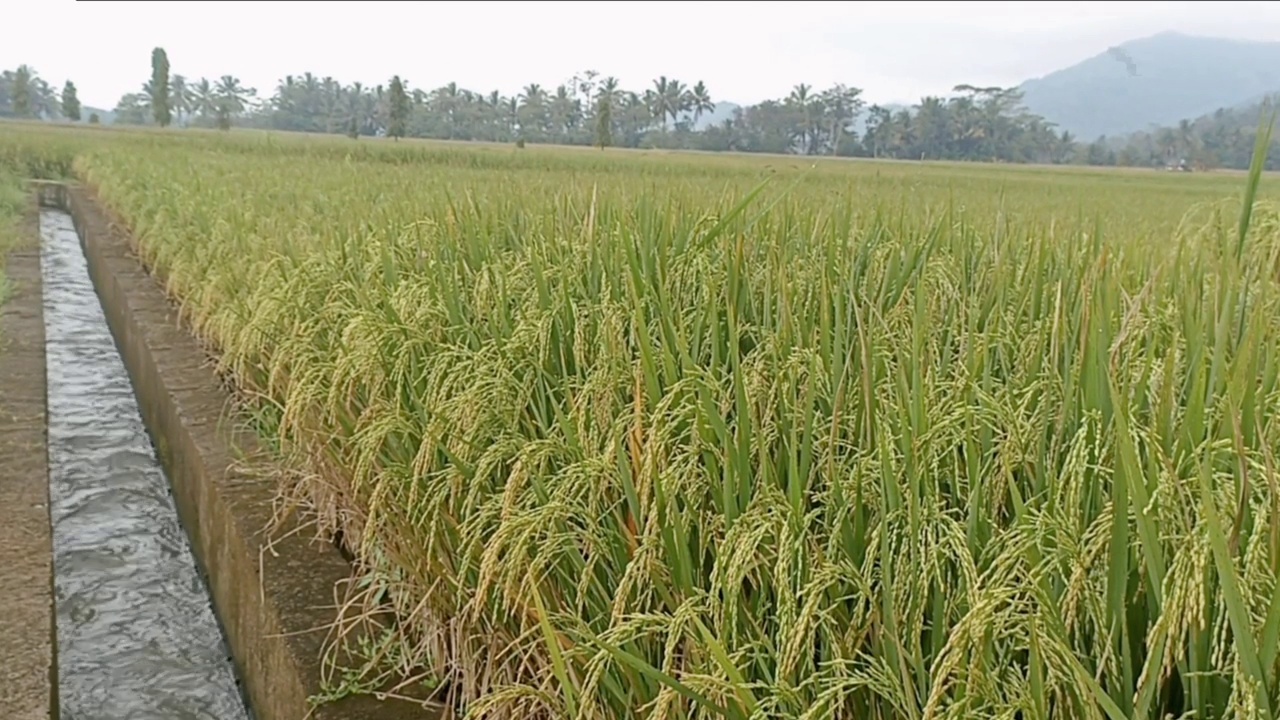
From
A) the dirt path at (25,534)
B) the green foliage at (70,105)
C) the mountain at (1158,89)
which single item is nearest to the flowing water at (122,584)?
the dirt path at (25,534)

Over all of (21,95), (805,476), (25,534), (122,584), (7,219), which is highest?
(21,95)

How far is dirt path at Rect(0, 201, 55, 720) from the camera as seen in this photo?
2246 millimetres

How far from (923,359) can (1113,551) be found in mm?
786

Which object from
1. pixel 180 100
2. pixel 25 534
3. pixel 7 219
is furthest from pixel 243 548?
pixel 180 100

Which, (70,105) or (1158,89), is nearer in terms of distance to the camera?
(70,105)

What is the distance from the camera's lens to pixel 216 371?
14.7 feet

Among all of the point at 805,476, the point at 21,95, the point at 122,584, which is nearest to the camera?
the point at 805,476

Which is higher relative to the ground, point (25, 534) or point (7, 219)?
point (7, 219)

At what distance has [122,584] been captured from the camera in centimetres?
339

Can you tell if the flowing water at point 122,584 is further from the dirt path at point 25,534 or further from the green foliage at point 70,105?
the green foliage at point 70,105

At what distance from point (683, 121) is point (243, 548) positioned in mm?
77196

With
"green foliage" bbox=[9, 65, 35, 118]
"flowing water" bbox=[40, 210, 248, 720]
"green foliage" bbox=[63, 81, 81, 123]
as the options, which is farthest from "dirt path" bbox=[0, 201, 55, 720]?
"green foliage" bbox=[63, 81, 81, 123]

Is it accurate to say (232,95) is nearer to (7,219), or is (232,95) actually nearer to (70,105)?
(70,105)

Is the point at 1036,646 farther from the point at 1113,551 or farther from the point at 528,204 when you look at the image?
the point at 528,204
